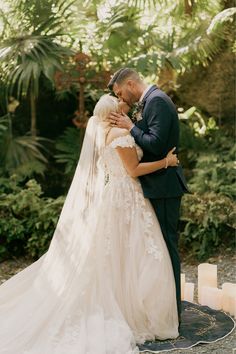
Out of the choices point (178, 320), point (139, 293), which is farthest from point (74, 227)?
point (178, 320)

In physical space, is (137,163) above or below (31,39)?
below

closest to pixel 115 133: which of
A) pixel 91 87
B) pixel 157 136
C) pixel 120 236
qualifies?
pixel 157 136

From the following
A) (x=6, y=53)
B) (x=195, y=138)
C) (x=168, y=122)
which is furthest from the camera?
(x=195, y=138)

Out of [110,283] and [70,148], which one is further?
[70,148]

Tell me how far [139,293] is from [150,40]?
5.11m

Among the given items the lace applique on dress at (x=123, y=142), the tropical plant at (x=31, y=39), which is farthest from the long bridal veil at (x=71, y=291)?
the tropical plant at (x=31, y=39)

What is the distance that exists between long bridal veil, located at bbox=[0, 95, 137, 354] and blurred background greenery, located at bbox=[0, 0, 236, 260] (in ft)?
7.75

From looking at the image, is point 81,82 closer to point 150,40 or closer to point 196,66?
point 150,40

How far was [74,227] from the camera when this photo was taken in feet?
13.9

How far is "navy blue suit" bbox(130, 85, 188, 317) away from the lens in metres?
3.96

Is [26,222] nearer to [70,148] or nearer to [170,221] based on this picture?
[70,148]

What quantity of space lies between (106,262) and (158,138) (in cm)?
92

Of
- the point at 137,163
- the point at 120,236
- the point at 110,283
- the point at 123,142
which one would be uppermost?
the point at 123,142

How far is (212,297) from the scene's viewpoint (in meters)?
4.80
